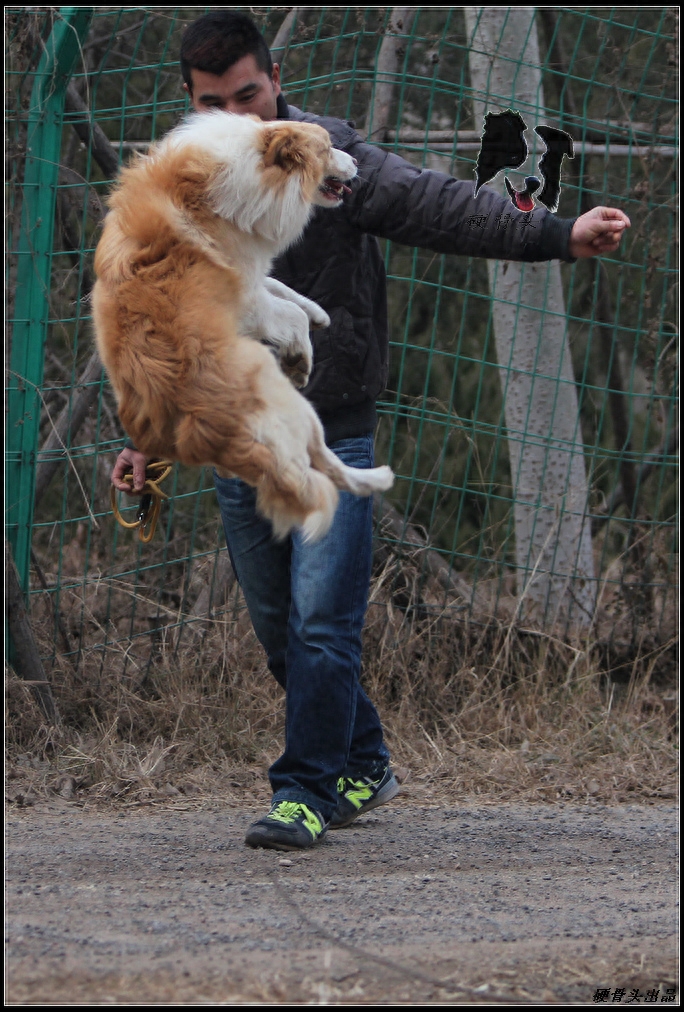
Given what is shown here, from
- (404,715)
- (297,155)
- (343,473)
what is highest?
(297,155)

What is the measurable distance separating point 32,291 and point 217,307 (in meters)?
2.35

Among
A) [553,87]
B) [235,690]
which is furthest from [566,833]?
[553,87]

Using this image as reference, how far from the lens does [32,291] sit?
4.78 metres

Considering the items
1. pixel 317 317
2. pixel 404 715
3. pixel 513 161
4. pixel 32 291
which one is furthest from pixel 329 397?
pixel 404 715

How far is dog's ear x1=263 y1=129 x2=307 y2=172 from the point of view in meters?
2.81

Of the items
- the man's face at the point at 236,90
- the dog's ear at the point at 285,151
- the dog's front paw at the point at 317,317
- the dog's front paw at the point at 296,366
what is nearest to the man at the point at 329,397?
the man's face at the point at 236,90

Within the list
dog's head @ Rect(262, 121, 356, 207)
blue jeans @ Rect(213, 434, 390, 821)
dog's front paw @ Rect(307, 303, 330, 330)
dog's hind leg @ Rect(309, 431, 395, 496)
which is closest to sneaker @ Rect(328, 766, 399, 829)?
blue jeans @ Rect(213, 434, 390, 821)

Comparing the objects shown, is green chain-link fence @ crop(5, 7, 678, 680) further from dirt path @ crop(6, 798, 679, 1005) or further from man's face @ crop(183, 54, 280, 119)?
man's face @ crop(183, 54, 280, 119)

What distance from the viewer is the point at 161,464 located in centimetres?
337

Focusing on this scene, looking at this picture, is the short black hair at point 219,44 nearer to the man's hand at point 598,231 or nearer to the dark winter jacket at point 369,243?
the dark winter jacket at point 369,243

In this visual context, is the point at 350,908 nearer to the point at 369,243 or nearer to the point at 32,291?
the point at 369,243

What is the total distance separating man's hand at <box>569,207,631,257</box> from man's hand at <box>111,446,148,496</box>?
143 centimetres

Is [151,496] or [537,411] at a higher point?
[537,411]

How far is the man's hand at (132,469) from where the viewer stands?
345 centimetres
